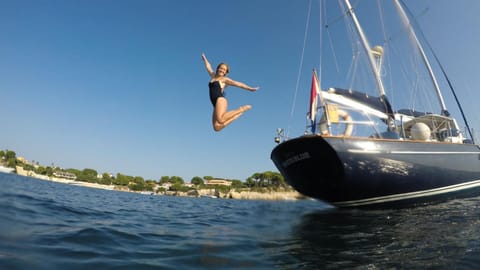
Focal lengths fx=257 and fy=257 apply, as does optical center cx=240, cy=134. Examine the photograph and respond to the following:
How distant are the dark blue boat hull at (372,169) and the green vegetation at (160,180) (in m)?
62.7

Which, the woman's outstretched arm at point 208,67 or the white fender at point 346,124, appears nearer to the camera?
the woman's outstretched arm at point 208,67

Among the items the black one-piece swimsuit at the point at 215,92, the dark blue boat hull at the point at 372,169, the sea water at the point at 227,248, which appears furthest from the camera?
the dark blue boat hull at the point at 372,169

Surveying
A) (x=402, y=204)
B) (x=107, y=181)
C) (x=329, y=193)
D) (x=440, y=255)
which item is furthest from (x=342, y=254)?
(x=107, y=181)

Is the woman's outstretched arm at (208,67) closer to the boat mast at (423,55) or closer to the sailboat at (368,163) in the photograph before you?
the sailboat at (368,163)

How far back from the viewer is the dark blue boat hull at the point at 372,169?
9.27m

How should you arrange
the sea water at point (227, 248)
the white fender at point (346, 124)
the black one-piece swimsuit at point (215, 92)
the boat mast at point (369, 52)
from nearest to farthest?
1. the sea water at point (227, 248)
2. the black one-piece swimsuit at point (215, 92)
3. the white fender at point (346, 124)
4. the boat mast at point (369, 52)

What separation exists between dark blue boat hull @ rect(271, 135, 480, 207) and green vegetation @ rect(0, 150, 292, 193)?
206ft

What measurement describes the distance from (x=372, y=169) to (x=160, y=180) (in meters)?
119

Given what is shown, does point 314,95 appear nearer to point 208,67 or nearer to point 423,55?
point 208,67

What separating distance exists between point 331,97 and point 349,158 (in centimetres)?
434

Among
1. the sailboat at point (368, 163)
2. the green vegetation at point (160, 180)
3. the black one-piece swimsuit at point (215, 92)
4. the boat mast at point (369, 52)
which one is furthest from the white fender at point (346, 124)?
the green vegetation at point (160, 180)

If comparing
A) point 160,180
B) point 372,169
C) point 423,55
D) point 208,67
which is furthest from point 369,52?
point 160,180

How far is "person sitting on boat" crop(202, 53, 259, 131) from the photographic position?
17.3 feet

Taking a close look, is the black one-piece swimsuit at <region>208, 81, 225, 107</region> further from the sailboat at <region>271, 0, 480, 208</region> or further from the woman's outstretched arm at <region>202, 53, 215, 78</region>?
the sailboat at <region>271, 0, 480, 208</region>
